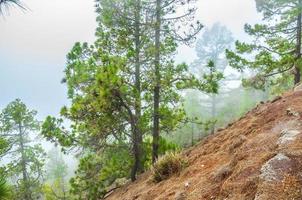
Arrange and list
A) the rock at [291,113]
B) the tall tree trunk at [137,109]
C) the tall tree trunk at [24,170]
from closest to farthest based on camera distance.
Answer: the rock at [291,113] < the tall tree trunk at [137,109] < the tall tree trunk at [24,170]

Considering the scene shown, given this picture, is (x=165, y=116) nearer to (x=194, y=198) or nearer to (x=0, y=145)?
(x=0, y=145)

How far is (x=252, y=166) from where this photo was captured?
6.19 m

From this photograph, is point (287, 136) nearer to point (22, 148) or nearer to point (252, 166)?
point (252, 166)

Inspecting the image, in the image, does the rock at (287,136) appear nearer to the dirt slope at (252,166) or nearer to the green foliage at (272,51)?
the dirt slope at (252,166)

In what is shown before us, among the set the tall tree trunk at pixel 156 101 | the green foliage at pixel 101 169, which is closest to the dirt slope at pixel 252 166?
the green foliage at pixel 101 169

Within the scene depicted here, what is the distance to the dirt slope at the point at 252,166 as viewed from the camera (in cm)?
539

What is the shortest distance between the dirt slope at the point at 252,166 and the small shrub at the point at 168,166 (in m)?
0.24

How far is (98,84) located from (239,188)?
22.8ft

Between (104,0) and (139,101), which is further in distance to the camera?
(104,0)

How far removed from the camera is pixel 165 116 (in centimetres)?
1410

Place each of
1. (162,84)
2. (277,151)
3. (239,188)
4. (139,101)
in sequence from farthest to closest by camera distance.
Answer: (162,84)
(139,101)
(277,151)
(239,188)

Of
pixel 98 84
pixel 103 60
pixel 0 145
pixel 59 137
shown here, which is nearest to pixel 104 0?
pixel 103 60

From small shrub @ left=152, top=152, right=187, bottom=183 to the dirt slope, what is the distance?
24 cm

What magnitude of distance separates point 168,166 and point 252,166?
3467 mm
